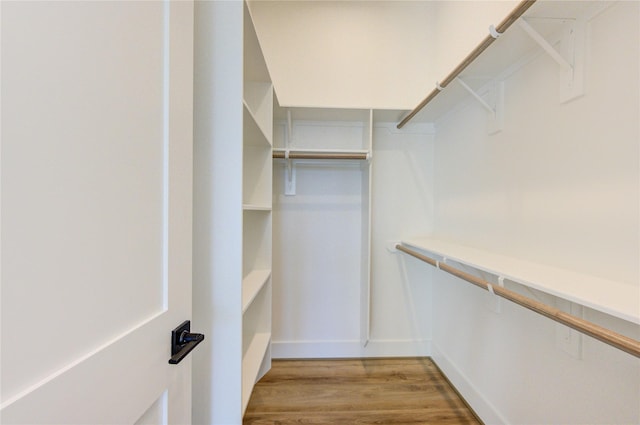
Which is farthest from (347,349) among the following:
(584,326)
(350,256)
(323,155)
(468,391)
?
(584,326)

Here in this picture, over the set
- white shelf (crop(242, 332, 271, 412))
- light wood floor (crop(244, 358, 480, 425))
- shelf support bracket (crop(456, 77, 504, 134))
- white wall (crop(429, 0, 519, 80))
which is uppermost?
white wall (crop(429, 0, 519, 80))

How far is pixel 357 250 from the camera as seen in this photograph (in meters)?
2.22

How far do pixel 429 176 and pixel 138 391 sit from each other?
7.10 feet

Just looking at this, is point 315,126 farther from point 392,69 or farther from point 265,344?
point 265,344

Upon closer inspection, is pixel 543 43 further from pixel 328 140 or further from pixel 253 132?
pixel 328 140

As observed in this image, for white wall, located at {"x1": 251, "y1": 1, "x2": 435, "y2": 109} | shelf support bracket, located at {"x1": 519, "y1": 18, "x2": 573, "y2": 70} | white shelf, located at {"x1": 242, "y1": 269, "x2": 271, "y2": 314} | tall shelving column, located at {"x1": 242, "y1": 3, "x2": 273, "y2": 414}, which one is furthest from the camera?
white wall, located at {"x1": 251, "y1": 1, "x2": 435, "y2": 109}

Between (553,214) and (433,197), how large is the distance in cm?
111

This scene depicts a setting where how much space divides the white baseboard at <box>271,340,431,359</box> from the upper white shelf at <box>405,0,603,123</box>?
178 cm

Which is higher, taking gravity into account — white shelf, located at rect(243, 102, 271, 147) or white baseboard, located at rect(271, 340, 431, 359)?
white shelf, located at rect(243, 102, 271, 147)

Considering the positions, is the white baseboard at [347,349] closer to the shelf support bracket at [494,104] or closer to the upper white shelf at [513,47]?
the shelf support bracket at [494,104]

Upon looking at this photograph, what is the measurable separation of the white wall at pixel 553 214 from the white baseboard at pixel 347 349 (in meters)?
0.42

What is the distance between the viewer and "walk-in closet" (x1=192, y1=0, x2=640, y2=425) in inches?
36.2

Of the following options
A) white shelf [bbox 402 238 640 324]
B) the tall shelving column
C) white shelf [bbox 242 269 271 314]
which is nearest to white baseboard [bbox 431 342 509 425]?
white shelf [bbox 402 238 640 324]

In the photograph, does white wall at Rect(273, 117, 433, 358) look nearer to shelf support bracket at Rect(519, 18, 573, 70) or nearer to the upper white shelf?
the upper white shelf
